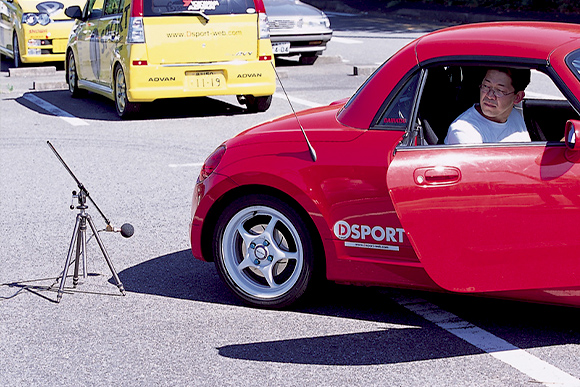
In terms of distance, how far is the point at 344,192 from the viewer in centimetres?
488

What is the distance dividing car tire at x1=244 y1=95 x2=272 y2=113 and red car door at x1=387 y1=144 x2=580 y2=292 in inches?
331

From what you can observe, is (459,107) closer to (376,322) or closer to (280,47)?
(376,322)

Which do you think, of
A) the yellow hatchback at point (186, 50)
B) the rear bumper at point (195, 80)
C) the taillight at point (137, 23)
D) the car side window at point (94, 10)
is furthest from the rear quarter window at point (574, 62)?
the car side window at point (94, 10)

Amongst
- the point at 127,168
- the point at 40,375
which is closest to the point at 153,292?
the point at 40,375

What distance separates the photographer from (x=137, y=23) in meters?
11.6

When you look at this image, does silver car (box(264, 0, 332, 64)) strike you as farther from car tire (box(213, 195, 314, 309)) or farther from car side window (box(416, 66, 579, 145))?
car tire (box(213, 195, 314, 309))

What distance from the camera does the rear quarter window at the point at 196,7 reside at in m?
11.7

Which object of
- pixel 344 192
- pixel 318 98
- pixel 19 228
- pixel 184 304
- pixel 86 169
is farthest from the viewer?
pixel 318 98

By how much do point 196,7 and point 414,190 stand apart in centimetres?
773

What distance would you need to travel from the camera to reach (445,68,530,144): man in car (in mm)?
4914

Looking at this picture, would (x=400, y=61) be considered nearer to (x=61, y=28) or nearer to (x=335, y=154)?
(x=335, y=154)

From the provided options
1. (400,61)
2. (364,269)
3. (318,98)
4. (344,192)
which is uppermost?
(400,61)

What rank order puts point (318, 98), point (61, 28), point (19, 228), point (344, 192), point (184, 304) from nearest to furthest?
1. point (344, 192)
2. point (184, 304)
3. point (19, 228)
4. point (318, 98)
5. point (61, 28)

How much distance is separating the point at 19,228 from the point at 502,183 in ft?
13.2
